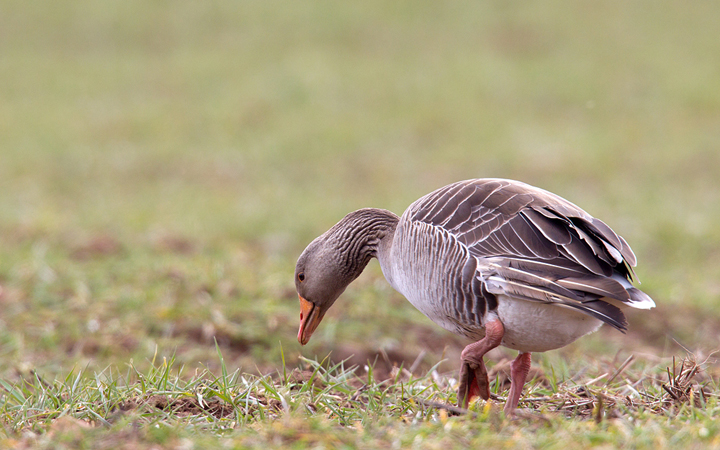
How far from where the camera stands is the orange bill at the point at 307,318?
459cm

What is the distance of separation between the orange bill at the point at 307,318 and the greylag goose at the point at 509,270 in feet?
2.09

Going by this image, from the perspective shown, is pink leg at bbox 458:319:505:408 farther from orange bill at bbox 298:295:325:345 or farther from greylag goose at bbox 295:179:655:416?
orange bill at bbox 298:295:325:345

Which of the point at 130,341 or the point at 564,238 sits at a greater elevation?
the point at 564,238

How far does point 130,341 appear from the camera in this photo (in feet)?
19.7

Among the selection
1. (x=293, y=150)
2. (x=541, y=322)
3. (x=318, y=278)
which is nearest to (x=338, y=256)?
(x=318, y=278)

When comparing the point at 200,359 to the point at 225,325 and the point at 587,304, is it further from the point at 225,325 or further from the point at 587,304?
the point at 587,304

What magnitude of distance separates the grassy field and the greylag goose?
42 cm

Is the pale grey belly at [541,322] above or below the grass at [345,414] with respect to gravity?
above

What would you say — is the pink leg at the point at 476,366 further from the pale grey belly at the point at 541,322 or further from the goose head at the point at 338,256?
the goose head at the point at 338,256

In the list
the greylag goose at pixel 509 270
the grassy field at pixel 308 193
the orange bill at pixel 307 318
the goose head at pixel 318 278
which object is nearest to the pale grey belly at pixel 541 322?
the greylag goose at pixel 509 270

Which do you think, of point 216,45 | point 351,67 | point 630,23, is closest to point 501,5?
point 630,23

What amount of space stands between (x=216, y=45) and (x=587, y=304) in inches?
688

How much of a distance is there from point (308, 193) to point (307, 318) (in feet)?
23.8

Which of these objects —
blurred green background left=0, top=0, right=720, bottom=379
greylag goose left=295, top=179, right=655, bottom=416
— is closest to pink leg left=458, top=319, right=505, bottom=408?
greylag goose left=295, top=179, right=655, bottom=416
